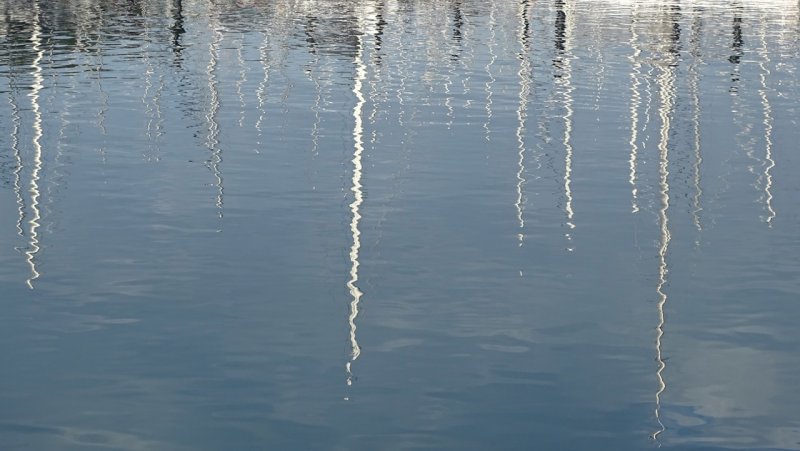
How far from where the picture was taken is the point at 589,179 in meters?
33.1

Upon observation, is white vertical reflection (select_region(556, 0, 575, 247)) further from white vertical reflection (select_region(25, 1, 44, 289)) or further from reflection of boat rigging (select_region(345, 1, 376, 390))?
white vertical reflection (select_region(25, 1, 44, 289))

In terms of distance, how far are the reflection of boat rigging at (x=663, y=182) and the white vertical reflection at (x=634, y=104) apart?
1.78ft

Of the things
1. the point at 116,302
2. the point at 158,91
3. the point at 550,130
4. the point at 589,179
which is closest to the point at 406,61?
the point at 158,91

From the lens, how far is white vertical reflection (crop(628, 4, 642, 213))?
107ft

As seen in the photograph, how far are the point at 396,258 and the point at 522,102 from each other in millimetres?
20215

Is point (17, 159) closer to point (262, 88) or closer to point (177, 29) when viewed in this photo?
point (262, 88)

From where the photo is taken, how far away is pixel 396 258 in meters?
25.7

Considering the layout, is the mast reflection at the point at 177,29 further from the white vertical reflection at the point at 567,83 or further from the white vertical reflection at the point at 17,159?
the white vertical reflection at the point at 567,83

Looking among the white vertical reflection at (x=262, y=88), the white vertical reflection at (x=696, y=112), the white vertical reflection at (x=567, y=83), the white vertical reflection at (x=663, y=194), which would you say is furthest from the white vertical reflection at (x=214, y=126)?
the white vertical reflection at (x=696, y=112)

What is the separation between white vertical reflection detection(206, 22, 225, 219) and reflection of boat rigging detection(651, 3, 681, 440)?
811cm

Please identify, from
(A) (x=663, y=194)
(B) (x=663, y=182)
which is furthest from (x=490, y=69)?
(A) (x=663, y=194)

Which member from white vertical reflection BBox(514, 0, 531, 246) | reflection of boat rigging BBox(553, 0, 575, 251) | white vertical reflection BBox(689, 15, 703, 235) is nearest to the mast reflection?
white vertical reflection BBox(514, 0, 531, 246)

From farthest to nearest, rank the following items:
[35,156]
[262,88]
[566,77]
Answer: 1. [566,77]
2. [262,88]
3. [35,156]

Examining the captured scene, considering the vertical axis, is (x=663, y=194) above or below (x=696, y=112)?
above
